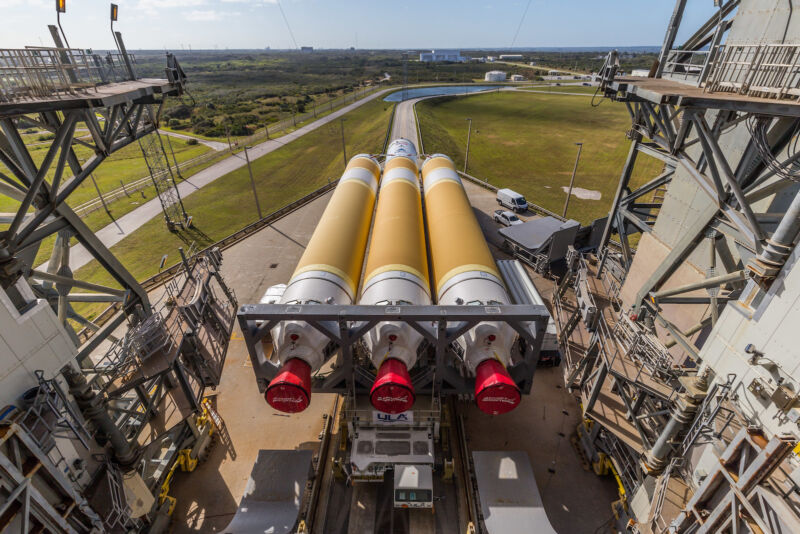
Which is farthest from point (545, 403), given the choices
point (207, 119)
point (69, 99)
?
point (207, 119)

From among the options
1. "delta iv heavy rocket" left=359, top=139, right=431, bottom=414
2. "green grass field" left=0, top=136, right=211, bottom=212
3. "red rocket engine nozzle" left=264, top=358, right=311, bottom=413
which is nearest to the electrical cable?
"delta iv heavy rocket" left=359, top=139, right=431, bottom=414

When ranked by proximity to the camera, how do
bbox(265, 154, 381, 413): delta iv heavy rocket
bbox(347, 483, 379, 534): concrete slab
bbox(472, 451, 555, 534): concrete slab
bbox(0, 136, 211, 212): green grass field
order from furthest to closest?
bbox(0, 136, 211, 212): green grass field
bbox(347, 483, 379, 534): concrete slab
bbox(472, 451, 555, 534): concrete slab
bbox(265, 154, 381, 413): delta iv heavy rocket

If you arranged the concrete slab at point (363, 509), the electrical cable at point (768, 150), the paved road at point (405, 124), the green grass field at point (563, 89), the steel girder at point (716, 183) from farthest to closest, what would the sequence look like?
1. the green grass field at point (563, 89)
2. the paved road at point (405, 124)
3. the concrete slab at point (363, 509)
4. the steel girder at point (716, 183)
5. the electrical cable at point (768, 150)

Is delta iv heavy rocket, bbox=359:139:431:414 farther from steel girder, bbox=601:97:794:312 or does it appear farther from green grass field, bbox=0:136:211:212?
green grass field, bbox=0:136:211:212

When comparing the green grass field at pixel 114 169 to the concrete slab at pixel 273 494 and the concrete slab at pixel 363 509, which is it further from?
the concrete slab at pixel 363 509

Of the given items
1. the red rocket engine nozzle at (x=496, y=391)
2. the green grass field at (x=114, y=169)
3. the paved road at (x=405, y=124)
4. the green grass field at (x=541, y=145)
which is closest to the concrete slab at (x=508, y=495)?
the red rocket engine nozzle at (x=496, y=391)

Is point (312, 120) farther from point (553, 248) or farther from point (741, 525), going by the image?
point (741, 525)
